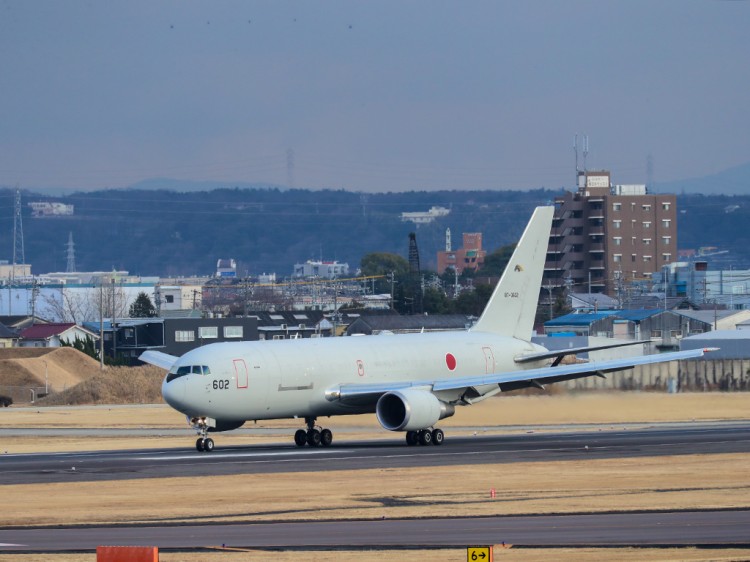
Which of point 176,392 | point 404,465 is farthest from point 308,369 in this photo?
point 404,465

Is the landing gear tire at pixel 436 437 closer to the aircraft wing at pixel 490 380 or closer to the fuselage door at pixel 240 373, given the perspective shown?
the aircraft wing at pixel 490 380

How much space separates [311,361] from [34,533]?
81.1 ft

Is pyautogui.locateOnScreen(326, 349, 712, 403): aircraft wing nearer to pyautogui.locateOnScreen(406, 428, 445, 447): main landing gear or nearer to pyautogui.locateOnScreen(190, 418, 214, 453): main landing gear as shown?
pyautogui.locateOnScreen(406, 428, 445, 447): main landing gear

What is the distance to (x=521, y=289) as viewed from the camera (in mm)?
60625

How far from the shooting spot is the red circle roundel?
56.2 meters

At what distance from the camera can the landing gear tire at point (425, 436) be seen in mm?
51250

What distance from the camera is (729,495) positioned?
3222 centimetres

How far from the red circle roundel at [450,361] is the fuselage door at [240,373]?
10.1 metres

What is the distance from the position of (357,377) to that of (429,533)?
88.4 feet

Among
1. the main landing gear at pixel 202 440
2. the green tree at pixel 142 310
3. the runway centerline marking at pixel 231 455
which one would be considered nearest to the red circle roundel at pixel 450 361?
the runway centerline marking at pixel 231 455

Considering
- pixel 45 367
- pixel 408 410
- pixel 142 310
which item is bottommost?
pixel 45 367

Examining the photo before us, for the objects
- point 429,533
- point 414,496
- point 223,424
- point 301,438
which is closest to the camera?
point 429,533

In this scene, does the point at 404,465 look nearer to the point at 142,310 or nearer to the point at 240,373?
the point at 240,373

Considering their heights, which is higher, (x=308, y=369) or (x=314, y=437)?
(x=308, y=369)
